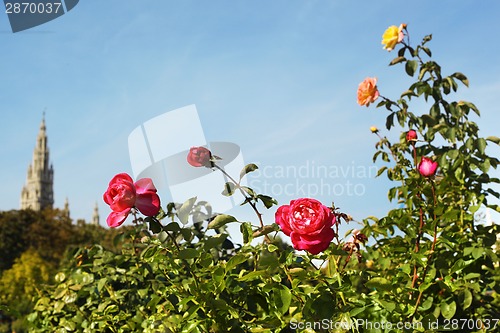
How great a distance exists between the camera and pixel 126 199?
1542 millimetres

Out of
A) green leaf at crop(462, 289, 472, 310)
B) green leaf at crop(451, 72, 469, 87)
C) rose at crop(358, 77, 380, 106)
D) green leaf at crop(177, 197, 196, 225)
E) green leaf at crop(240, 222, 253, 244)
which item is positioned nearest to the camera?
green leaf at crop(240, 222, 253, 244)

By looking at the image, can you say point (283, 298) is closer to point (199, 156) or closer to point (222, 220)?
point (222, 220)

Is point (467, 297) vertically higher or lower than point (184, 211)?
lower

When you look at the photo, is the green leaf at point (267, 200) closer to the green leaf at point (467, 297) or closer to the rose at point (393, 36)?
the green leaf at point (467, 297)

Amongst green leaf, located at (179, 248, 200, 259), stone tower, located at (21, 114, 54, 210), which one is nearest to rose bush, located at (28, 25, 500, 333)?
green leaf, located at (179, 248, 200, 259)

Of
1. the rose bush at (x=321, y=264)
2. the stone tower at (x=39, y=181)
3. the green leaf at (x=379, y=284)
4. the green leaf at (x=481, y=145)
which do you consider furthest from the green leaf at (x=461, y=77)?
the stone tower at (x=39, y=181)

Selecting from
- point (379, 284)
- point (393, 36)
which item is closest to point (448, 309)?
point (379, 284)

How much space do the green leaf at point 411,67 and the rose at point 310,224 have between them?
6.65 ft

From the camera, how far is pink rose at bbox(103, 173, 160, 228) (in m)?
1.54

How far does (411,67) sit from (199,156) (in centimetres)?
198

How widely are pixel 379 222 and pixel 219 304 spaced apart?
1.08 m

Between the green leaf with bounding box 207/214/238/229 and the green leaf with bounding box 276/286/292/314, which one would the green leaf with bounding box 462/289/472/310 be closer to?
the green leaf with bounding box 276/286/292/314

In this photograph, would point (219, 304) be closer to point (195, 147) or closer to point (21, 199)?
point (195, 147)

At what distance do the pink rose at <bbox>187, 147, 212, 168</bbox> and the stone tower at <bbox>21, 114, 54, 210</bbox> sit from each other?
89.8m
